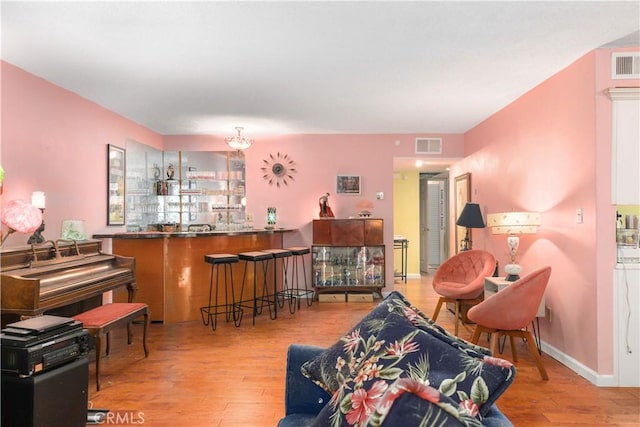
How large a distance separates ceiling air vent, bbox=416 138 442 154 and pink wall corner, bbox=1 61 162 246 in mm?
4639

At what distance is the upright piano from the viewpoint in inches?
113

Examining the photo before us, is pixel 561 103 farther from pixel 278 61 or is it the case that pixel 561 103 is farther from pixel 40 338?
pixel 40 338

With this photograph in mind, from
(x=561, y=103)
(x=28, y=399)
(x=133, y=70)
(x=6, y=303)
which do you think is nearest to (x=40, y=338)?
(x=28, y=399)

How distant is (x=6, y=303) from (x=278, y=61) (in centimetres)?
286

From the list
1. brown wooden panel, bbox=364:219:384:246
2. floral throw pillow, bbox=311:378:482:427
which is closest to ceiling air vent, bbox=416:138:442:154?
brown wooden panel, bbox=364:219:384:246

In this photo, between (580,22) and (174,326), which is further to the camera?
(174,326)

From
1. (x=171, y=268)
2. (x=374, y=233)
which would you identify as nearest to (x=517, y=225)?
(x=374, y=233)

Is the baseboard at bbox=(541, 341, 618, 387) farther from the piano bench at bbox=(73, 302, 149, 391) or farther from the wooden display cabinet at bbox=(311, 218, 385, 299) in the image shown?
the piano bench at bbox=(73, 302, 149, 391)

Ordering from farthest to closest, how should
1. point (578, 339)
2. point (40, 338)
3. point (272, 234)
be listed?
1. point (272, 234)
2. point (578, 339)
3. point (40, 338)

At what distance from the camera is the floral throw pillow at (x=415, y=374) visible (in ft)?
3.77

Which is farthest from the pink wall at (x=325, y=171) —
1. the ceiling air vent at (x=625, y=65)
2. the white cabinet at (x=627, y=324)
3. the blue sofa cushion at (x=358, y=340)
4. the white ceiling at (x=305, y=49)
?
the blue sofa cushion at (x=358, y=340)

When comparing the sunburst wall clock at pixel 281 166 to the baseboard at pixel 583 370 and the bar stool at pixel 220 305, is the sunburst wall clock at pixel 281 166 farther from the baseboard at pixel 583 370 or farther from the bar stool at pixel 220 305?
the baseboard at pixel 583 370

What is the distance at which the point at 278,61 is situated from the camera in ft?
11.7

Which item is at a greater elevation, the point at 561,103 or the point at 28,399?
the point at 561,103
